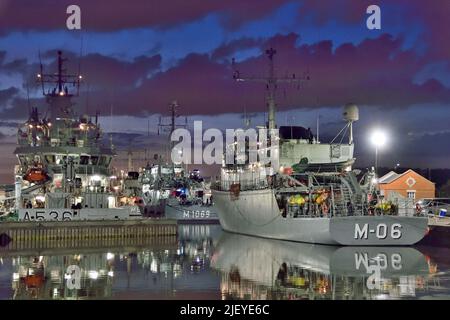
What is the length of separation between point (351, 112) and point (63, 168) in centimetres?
2165

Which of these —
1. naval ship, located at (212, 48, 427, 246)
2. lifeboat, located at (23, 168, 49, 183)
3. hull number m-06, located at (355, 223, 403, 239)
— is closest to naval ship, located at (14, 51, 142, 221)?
lifeboat, located at (23, 168, 49, 183)

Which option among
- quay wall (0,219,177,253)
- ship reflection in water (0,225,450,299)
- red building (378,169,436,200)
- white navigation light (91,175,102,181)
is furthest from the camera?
red building (378,169,436,200)

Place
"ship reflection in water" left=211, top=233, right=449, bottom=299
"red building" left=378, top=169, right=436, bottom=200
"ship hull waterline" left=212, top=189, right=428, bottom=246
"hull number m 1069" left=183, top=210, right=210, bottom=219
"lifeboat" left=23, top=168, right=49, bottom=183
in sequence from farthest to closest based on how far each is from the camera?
"hull number m 1069" left=183, top=210, right=210, bottom=219, "red building" left=378, top=169, right=436, bottom=200, "lifeboat" left=23, top=168, right=49, bottom=183, "ship hull waterline" left=212, top=189, right=428, bottom=246, "ship reflection in water" left=211, top=233, right=449, bottom=299

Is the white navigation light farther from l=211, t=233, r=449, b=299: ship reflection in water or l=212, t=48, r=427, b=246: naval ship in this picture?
l=211, t=233, r=449, b=299: ship reflection in water

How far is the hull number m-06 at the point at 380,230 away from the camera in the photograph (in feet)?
114

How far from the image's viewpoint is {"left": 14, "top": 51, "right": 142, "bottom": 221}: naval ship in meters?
44.7

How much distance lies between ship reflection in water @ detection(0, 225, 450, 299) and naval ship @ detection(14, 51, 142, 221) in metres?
7.83

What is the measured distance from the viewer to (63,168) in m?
49.5

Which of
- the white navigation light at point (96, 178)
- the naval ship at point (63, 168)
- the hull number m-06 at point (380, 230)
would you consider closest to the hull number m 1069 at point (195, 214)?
the naval ship at point (63, 168)

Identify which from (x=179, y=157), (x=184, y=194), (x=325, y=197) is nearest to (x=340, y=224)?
(x=325, y=197)

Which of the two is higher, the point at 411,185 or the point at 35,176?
the point at 35,176

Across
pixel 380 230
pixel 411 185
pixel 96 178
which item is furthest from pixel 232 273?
pixel 411 185

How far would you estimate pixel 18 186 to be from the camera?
50.2m

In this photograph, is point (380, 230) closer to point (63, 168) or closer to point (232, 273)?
point (232, 273)
